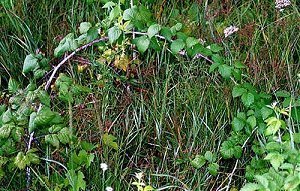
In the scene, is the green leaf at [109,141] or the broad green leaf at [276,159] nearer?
the broad green leaf at [276,159]

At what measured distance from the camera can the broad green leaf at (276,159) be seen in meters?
2.11

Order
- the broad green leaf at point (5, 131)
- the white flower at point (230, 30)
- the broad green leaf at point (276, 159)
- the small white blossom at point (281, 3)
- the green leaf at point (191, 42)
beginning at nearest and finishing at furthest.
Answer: the broad green leaf at point (276, 159)
the broad green leaf at point (5, 131)
the green leaf at point (191, 42)
the white flower at point (230, 30)
the small white blossom at point (281, 3)

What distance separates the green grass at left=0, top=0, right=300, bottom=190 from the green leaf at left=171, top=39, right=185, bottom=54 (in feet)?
0.68

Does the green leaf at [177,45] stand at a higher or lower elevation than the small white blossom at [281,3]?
lower

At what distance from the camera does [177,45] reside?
2639 mm

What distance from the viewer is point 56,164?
2527 mm

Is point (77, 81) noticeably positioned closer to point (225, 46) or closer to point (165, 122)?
point (165, 122)

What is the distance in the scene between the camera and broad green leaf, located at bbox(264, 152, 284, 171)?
→ 2109mm

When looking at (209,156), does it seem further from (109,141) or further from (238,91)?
(109,141)

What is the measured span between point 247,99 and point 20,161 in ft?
3.13

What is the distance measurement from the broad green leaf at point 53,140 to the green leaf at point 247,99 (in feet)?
2.58

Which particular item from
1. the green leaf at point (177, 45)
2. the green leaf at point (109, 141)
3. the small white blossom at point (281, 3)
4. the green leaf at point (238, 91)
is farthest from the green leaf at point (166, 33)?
the small white blossom at point (281, 3)

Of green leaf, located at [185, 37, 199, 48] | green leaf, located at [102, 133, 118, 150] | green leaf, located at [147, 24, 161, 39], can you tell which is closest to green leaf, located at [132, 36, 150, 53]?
green leaf, located at [147, 24, 161, 39]

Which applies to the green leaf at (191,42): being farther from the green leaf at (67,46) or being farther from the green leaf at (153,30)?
the green leaf at (67,46)
